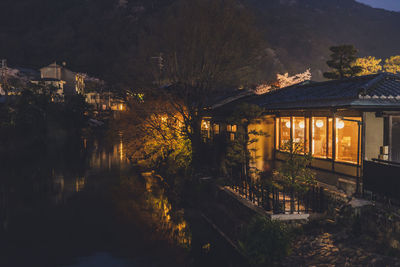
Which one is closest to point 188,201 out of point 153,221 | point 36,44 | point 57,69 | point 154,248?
point 153,221

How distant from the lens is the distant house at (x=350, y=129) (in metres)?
11.8

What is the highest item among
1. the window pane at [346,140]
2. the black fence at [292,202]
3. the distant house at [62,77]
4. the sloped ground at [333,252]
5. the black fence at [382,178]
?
the distant house at [62,77]

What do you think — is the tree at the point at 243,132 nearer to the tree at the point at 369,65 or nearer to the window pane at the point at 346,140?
the window pane at the point at 346,140

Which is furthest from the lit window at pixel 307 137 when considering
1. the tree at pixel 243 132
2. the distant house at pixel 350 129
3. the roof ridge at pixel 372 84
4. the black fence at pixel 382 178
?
the black fence at pixel 382 178

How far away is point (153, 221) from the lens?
1570 centimetres

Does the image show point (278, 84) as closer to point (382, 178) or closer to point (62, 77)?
point (382, 178)

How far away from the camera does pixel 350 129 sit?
44.4 ft

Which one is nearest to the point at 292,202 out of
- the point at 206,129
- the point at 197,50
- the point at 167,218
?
the point at 167,218

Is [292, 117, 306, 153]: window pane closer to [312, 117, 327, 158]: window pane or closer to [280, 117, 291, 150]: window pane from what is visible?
[280, 117, 291, 150]: window pane

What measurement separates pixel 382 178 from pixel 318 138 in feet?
13.2

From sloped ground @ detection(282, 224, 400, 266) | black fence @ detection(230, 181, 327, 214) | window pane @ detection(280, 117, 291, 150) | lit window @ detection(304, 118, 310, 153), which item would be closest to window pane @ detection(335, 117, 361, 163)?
lit window @ detection(304, 118, 310, 153)

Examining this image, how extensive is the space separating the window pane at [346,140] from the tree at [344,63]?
23295mm

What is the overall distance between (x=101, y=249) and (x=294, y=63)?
6513 centimetres

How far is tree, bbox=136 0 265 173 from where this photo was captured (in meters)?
19.8
